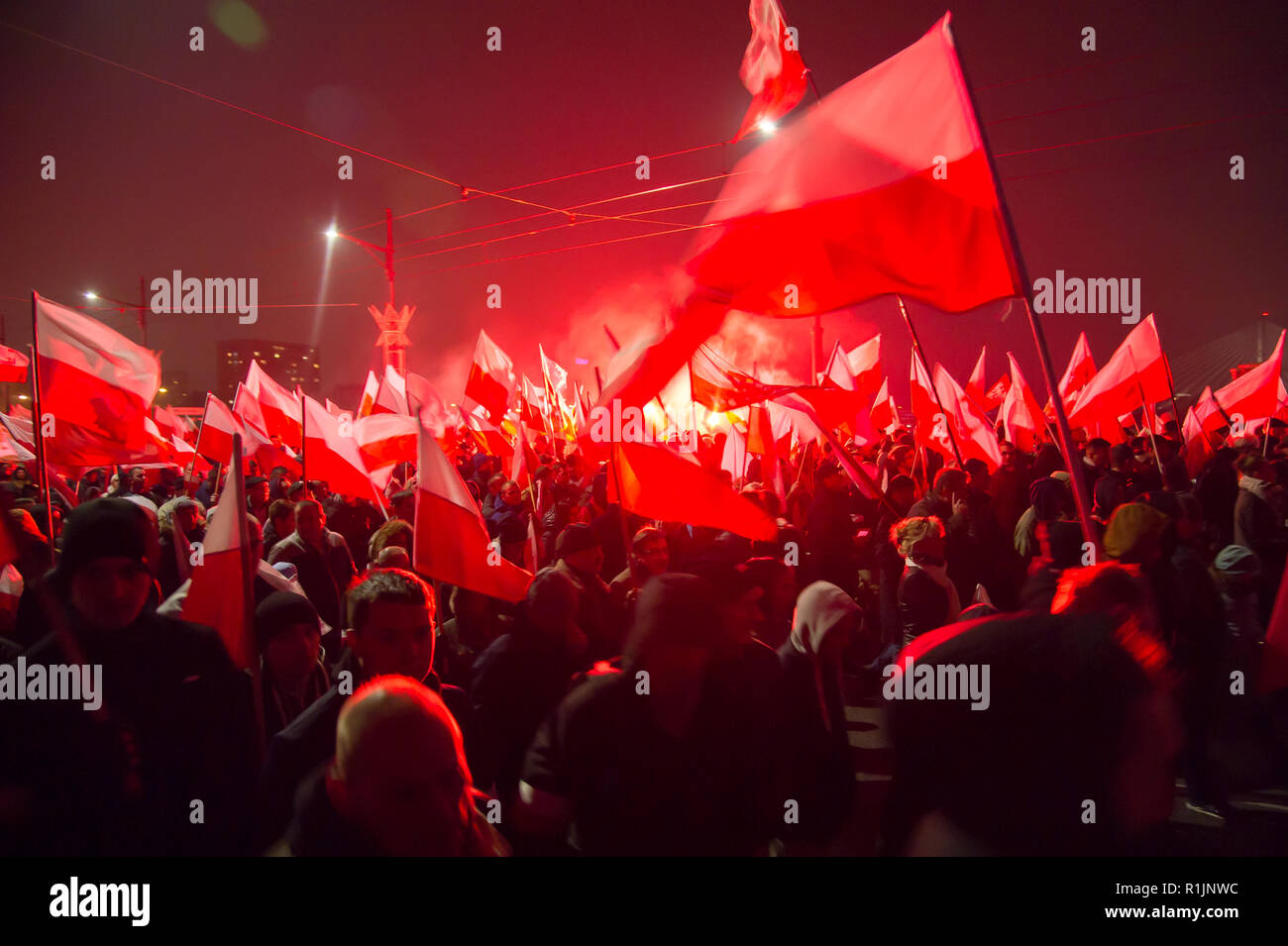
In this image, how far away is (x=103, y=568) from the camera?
251 cm

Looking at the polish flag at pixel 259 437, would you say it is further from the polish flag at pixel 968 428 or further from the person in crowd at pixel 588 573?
the polish flag at pixel 968 428

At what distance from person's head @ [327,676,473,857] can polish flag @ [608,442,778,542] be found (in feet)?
10.5

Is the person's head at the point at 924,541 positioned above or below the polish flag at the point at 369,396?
below

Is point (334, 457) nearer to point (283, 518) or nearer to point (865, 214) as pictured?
point (283, 518)

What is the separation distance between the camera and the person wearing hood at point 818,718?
2691 mm

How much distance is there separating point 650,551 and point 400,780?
10.4 feet

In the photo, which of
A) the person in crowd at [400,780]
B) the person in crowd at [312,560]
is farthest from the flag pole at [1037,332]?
the person in crowd at [312,560]

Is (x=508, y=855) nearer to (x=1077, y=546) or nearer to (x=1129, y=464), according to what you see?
(x=1077, y=546)

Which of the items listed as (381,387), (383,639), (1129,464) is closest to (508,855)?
(383,639)

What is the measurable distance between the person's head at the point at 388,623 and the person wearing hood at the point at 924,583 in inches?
112

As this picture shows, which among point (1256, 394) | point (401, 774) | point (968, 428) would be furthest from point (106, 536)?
point (1256, 394)

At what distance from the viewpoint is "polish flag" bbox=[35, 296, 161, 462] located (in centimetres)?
573

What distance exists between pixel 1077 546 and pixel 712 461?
7.51m
